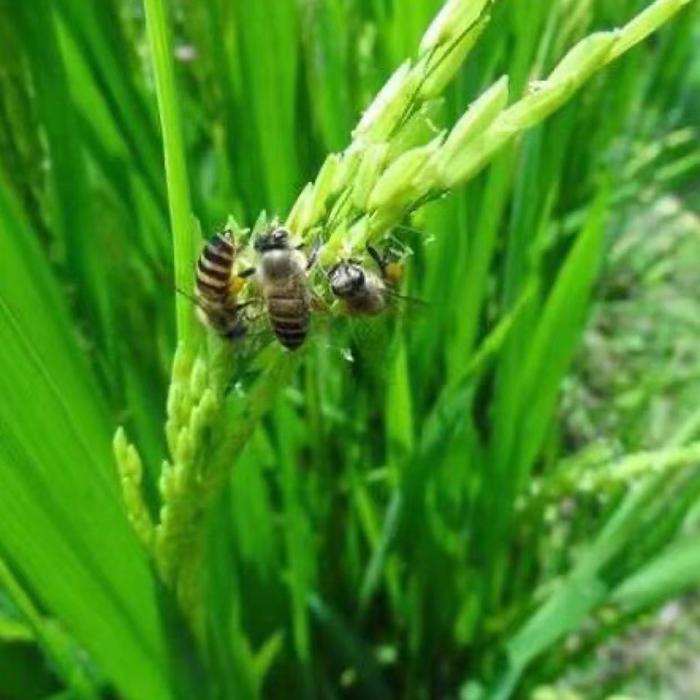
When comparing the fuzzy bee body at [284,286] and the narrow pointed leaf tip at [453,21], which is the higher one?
the narrow pointed leaf tip at [453,21]

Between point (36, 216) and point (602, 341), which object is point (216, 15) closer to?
point (36, 216)

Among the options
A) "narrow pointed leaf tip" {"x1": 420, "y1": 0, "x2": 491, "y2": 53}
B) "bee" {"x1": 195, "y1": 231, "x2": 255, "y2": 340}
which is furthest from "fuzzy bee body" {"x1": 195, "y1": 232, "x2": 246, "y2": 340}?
"narrow pointed leaf tip" {"x1": 420, "y1": 0, "x2": 491, "y2": 53}

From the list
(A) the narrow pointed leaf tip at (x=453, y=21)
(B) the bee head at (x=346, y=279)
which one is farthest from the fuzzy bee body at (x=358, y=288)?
(A) the narrow pointed leaf tip at (x=453, y=21)

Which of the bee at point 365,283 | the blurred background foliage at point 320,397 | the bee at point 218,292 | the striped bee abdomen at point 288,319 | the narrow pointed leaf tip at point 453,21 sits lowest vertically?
the blurred background foliage at point 320,397

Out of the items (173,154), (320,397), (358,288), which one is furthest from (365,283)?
(320,397)

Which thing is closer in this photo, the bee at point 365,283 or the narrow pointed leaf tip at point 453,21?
the narrow pointed leaf tip at point 453,21

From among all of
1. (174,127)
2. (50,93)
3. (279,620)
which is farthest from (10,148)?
(279,620)

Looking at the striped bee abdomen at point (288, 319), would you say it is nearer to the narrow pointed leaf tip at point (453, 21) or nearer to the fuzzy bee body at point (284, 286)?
the fuzzy bee body at point (284, 286)

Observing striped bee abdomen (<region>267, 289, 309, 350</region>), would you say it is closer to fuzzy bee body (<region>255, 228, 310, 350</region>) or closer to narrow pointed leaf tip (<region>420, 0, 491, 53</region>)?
fuzzy bee body (<region>255, 228, 310, 350</region>)
